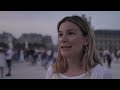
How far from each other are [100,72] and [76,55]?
16.8 inches

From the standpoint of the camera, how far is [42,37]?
3209 mm

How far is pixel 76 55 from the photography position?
2258 millimetres

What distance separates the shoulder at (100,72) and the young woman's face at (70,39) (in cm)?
34

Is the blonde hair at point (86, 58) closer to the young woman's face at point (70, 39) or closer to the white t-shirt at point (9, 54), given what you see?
the young woman's face at point (70, 39)

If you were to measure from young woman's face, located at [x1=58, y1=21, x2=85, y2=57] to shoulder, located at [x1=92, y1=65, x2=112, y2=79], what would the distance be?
0.34 m

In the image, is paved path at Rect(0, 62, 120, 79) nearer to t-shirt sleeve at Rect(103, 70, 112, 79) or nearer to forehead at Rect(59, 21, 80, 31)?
forehead at Rect(59, 21, 80, 31)

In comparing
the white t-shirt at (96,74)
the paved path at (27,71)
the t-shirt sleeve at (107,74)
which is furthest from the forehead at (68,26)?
the paved path at (27,71)

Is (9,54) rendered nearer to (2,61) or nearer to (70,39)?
(2,61)

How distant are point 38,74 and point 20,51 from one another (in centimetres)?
35

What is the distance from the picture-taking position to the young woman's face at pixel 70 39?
2.25 m

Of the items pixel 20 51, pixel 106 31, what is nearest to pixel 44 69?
pixel 20 51

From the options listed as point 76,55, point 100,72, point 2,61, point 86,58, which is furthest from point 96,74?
point 2,61
